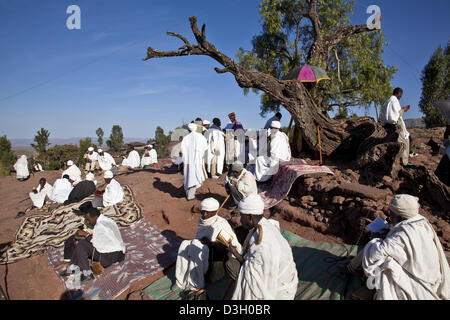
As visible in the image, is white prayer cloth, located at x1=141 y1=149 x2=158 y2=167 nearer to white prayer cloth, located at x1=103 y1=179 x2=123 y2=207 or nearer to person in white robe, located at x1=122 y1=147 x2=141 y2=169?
person in white robe, located at x1=122 y1=147 x2=141 y2=169

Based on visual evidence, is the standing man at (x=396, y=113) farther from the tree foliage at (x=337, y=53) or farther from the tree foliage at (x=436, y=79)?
the tree foliage at (x=436, y=79)

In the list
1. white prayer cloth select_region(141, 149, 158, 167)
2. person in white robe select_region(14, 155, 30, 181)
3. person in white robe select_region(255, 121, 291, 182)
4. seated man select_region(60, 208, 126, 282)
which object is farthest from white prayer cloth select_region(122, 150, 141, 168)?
seated man select_region(60, 208, 126, 282)

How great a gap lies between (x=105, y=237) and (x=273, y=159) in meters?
4.49

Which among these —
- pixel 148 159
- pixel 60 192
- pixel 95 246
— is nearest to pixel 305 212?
pixel 95 246

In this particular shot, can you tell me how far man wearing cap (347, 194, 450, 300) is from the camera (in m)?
2.42

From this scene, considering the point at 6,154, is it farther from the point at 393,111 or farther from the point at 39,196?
the point at 393,111

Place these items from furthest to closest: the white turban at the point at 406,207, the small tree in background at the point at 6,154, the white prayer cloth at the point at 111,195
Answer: the small tree in background at the point at 6,154 → the white prayer cloth at the point at 111,195 → the white turban at the point at 406,207

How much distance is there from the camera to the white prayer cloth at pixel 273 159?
7.03m

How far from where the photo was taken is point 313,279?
134 inches

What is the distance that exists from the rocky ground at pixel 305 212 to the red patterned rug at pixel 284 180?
21 centimetres

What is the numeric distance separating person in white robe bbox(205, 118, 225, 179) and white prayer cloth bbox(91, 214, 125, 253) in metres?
4.89

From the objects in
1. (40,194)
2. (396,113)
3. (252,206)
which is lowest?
(40,194)

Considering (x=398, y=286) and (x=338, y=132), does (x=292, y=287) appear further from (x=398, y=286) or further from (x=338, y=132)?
(x=338, y=132)

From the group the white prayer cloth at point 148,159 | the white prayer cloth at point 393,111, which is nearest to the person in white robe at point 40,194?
the white prayer cloth at point 148,159
